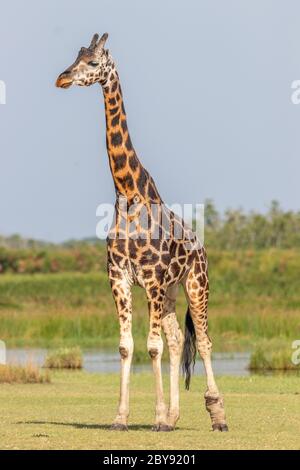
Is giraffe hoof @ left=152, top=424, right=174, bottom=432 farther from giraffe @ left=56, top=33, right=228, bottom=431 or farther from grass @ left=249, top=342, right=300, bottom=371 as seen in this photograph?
grass @ left=249, top=342, right=300, bottom=371

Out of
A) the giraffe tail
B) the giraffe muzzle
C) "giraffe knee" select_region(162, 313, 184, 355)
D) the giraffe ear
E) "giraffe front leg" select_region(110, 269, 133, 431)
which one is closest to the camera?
the giraffe muzzle

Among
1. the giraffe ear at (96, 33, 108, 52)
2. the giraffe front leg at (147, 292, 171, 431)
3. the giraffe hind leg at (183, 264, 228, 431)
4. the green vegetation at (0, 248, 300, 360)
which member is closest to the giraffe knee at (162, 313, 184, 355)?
the giraffe hind leg at (183, 264, 228, 431)

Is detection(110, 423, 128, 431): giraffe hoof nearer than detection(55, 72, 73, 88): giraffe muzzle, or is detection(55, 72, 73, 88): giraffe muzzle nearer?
detection(55, 72, 73, 88): giraffe muzzle

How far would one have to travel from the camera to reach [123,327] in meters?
13.2

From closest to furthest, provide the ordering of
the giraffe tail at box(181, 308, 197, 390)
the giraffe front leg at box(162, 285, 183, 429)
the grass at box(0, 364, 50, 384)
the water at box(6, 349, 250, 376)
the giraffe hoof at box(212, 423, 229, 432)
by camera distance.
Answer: the giraffe hoof at box(212, 423, 229, 432) < the giraffe front leg at box(162, 285, 183, 429) < the giraffe tail at box(181, 308, 197, 390) < the grass at box(0, 364, 50, 384) < the water at box(6, 349, 250, 376)

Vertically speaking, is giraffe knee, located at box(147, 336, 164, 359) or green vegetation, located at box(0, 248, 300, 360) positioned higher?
giraffe knee, located at box(147, 336, 164, 359)

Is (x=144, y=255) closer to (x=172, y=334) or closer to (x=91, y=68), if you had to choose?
(x=172, y=334)

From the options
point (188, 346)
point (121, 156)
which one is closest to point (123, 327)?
point (188, 346)

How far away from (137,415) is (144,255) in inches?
124

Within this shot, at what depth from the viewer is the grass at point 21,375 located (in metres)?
20.8

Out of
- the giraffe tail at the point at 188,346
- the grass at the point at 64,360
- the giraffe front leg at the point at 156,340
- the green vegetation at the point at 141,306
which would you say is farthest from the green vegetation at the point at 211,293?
the giraffe front leg at the point at 156,340

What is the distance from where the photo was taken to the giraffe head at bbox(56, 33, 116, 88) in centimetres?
1298

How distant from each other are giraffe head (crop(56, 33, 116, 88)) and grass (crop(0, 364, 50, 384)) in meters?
8.38
